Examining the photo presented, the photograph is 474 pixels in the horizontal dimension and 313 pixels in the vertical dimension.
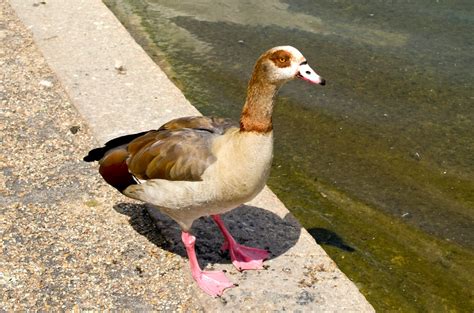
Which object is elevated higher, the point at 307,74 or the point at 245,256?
the point at 307,74

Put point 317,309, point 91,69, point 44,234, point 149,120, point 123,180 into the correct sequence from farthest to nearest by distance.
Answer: point 91,69
point 149,120
point 44,234
point 123,180
point 317,309

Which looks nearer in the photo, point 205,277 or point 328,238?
point 205,277

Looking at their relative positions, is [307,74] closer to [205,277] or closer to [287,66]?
[287,66]

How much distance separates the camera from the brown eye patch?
166 inches

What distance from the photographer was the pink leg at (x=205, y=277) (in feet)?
15.1

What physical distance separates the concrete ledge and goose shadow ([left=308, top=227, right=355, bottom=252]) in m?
0.60

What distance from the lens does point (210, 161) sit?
176 inches

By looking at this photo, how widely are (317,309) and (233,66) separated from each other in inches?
186

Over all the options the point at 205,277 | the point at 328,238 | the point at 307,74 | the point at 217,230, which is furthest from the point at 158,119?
the point at 307,74

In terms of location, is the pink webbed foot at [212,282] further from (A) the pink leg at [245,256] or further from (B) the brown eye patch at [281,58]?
(B) the brown eye patch at [281,58]

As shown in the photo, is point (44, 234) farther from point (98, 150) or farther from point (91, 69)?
point (91, 69)

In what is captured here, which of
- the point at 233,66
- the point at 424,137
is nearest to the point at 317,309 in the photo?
the point at 424,137

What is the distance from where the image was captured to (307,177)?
683 cm

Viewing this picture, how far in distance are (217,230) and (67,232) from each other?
1072 mm
